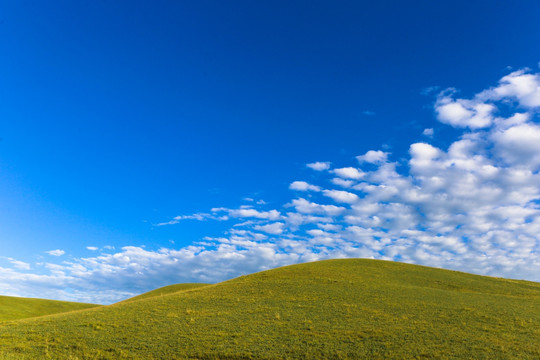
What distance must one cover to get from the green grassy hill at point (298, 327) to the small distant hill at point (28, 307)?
117 ft

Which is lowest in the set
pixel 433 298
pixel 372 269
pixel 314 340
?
pixel 314 340

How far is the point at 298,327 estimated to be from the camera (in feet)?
96.1

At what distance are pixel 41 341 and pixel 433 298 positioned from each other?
1633 inches

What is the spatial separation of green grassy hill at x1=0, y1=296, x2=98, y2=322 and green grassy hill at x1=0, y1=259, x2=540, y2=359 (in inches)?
1405

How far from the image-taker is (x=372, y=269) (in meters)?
62.0

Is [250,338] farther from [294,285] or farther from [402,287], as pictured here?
[402,287]

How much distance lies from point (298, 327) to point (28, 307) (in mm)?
71943

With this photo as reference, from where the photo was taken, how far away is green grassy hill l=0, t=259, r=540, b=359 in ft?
78.3

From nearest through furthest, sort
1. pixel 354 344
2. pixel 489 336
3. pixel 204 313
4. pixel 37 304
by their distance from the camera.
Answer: pixel 354 344 < pixel 489 336 < pixel 204 313 < pixel 37 304

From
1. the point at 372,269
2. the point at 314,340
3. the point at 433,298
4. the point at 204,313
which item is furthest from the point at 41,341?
the point at 372,269

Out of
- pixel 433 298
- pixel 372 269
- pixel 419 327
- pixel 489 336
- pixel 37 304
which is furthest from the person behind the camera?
pixel 37 304

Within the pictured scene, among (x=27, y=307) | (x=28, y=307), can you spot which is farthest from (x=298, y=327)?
(x=28, y=307)

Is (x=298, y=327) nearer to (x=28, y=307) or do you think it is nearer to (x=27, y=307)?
(x=27, y=307)

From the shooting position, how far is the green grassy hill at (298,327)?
2388cm
